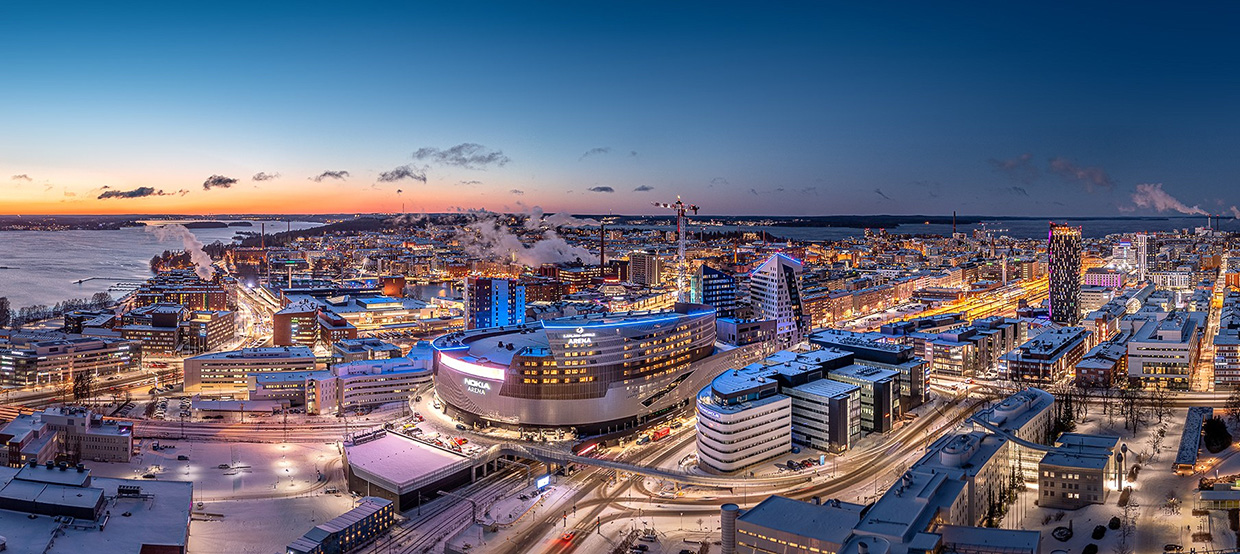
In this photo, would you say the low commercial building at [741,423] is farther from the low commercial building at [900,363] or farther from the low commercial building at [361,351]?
the low commercial building at [361,351]

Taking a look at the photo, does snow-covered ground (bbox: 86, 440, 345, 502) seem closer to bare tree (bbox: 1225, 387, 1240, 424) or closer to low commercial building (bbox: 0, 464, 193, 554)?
low commercial building (bbox: 0, 464, 193, 554)

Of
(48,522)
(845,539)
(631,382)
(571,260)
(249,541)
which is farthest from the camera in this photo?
(571,260)

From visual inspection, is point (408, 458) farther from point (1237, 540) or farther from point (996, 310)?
point (996, 310)

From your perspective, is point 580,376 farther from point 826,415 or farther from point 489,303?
point 489,303

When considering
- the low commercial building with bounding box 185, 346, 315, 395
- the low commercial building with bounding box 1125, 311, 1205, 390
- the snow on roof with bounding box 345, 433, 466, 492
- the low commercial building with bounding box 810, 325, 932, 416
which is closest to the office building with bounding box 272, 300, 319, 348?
the low commercial building with bounding box 185, 346, 315, 395

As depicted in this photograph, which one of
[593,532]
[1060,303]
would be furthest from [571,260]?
[593,532]

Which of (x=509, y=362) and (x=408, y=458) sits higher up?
(x=509, y=362)
